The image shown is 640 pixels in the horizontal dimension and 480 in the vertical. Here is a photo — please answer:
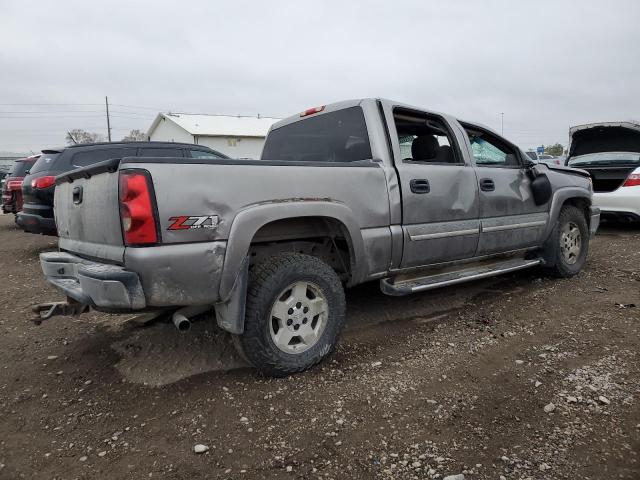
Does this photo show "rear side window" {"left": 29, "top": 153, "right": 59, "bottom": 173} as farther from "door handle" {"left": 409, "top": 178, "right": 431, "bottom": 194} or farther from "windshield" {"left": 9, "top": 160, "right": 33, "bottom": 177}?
"door handle" {"left": 409, "top": 178, "right": 431, "bottom": 194}

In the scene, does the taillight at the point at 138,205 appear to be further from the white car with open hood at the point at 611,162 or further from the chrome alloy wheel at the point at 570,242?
the white car with open hood at the point at 611,162

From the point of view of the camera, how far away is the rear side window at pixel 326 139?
11.6 ft

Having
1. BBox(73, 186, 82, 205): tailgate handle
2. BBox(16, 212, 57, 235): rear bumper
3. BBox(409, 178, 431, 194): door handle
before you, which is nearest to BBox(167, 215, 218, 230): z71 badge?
BBox(73, 186, 82, 205): tailgate handle

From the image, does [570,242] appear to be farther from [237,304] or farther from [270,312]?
[237,304]

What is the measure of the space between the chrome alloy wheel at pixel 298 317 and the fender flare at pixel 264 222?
1.23 feet

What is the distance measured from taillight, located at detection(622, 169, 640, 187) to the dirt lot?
4275mm

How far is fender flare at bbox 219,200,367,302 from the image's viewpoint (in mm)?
2555

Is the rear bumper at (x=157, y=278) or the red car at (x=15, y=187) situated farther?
the red car at (x=15, y=187)

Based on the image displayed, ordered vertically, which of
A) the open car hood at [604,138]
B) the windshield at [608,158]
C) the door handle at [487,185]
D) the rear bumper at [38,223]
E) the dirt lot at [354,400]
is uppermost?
the open car hood at [604,138]

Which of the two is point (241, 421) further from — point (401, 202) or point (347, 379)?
point (401, 202)

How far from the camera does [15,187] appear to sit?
871cm

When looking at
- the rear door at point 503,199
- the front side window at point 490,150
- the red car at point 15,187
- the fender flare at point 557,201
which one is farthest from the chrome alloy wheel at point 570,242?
the red car at point 15,187

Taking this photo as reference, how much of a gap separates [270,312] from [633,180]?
7.50m

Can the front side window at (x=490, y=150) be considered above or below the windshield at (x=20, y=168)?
above
